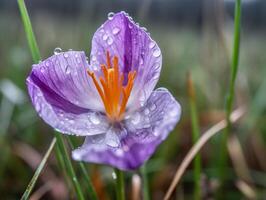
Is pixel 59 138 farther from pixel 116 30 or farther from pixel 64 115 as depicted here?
pixel 116 30

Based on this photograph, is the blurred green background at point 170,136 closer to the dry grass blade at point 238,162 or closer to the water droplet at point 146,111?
the dry grass blade at point 238,162

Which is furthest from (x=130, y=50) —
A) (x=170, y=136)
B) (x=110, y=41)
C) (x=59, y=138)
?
(x=170, y=136)

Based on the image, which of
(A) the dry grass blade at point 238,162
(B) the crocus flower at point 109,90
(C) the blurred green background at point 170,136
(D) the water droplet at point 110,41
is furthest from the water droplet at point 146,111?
(A) the dry grass blade at point 238,162

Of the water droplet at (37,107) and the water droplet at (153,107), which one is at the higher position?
the water droplet at (37,107)

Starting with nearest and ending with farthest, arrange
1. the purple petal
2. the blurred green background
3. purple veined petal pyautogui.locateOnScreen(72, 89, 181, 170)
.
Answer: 1. purple veined petal pyautogui.locateOnScreen(72, 89, 181, 170)
2. the purple petal
3. the blurred green background

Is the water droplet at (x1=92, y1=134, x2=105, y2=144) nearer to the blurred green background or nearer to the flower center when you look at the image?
the flower center

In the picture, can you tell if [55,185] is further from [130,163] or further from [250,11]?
[250,11]

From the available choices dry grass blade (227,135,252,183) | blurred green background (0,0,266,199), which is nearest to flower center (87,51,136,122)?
blurred green background (0,0,266,199)
